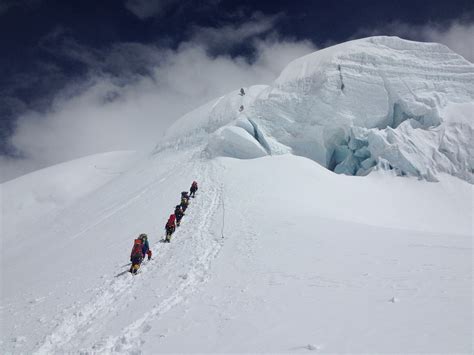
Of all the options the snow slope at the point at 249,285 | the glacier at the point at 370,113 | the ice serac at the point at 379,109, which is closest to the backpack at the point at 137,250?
the snow slope at the point at 249,285

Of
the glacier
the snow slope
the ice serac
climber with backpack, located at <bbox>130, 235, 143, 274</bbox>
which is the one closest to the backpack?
climber with backpack, located at <bbox>130, 235, 143, 274</bbox>

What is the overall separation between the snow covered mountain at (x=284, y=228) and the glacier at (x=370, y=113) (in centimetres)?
14

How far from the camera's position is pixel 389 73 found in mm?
32219

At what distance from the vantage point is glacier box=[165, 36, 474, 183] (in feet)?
92.9

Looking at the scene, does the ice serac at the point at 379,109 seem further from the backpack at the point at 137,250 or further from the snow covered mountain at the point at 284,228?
the backpack at the point at 137,250

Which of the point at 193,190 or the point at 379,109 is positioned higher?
the point at 379,109

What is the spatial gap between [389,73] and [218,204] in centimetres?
2333

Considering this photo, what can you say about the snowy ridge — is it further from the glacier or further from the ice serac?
the ice serac

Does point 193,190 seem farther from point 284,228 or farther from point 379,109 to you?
point 379,109

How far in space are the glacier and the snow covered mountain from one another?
0.46 feet

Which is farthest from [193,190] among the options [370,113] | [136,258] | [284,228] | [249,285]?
[370,113]

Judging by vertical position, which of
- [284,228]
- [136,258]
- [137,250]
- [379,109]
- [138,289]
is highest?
[379,109]

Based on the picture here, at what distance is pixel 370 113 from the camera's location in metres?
31.7

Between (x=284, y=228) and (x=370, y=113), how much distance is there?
896 inches
